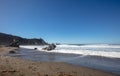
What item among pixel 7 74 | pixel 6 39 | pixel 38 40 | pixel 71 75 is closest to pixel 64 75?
pixel 71 75

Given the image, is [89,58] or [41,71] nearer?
[41,71]

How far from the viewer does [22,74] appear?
7.84 metres

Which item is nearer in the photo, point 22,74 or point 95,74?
point 22,74

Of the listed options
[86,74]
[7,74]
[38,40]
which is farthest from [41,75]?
[38,40]

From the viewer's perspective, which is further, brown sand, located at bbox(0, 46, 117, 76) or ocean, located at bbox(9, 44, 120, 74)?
ocean, located at bbox(9, 44, 120, 74)

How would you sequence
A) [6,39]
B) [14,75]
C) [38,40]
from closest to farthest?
[14,75] → [6,39] → [38,40]

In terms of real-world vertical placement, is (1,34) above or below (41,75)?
above

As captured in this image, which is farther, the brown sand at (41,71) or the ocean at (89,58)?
the ocean at (89,58)

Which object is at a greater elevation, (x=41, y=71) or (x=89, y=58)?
(x=89, y=58)

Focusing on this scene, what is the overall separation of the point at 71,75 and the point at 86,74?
3.63ft

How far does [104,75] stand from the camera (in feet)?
29.2

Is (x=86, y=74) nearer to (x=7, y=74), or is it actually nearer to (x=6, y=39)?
(x=7, y=74)

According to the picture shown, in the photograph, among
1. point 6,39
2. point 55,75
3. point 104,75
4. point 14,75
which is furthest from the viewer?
point 6,39

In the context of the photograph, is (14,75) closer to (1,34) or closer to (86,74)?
(86,74)
